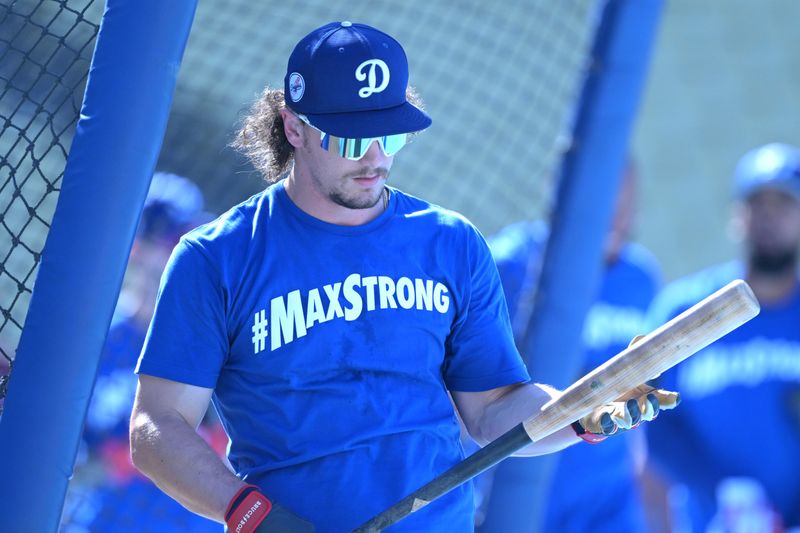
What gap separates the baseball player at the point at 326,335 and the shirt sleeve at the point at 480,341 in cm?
2

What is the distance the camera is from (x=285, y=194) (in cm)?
266

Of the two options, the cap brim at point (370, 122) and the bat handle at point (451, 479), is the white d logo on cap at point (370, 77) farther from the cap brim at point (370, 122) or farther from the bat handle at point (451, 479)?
the bat handle at point (451, 479)

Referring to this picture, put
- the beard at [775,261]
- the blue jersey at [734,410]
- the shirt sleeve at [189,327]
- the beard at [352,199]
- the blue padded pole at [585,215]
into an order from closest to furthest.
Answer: the shirt sleeve at [189,327] → the beard at [352,199] → the blue padded pole at [585,215] → the blue jersey at [734,410] → the beard at [775,261]

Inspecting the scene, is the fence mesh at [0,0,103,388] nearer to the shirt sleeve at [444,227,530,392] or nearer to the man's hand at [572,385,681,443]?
the shirt sleeve at [444,227,530,392]

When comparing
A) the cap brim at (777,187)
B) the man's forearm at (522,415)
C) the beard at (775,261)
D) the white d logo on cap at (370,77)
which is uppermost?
the cap brim at (777,187)

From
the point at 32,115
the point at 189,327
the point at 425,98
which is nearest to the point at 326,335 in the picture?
the point at 189,327

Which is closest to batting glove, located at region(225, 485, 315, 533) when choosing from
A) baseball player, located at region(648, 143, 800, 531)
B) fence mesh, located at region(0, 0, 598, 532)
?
baseball player, located at region(648, 143, 800, 531)

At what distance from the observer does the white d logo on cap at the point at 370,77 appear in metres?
2.54

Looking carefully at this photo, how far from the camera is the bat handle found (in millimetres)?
2367

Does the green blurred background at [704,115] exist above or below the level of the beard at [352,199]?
above

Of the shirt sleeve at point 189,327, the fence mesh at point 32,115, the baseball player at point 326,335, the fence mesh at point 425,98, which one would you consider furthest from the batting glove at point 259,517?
the fence mesh at point 425,98

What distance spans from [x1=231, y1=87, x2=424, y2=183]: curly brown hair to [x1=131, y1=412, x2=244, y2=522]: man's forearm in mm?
683

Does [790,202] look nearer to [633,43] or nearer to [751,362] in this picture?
[751,362]

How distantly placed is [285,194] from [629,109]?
1.87 m
